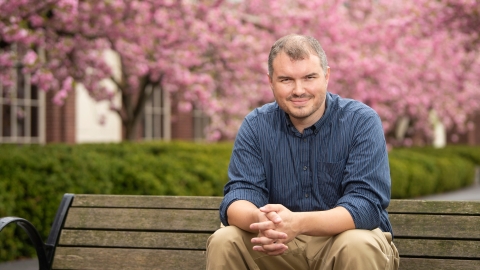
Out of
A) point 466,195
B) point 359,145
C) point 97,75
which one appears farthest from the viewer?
point 466,195

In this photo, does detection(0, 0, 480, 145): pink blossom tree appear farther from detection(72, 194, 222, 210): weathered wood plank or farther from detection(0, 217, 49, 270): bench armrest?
detection(0, 217, 49, 270): bench armrest

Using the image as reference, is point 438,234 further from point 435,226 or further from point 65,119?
point 65,119

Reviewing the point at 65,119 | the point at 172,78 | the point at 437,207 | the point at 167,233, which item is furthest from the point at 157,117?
the point at 437,207

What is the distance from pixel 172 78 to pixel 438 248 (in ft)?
23.7

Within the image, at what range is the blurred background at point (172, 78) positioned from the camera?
844 cm

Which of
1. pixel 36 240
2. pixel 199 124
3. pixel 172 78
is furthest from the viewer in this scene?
pixel 199 124

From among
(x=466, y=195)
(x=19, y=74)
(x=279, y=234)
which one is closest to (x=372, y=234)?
(x=279, y=234)

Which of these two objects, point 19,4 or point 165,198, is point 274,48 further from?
point 19,4

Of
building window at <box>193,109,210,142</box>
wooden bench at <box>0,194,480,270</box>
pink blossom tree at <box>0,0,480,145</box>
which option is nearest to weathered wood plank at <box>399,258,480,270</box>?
wooden bench at <box>0,194,480,270</box>

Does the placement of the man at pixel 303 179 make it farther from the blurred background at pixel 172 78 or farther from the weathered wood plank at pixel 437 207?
the blurred background at pixel 172 78

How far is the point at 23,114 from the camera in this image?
14352mm

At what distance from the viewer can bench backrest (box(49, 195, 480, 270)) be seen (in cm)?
417

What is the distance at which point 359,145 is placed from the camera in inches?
150

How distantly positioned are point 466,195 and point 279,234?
16.4m
